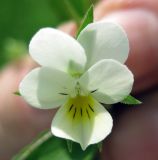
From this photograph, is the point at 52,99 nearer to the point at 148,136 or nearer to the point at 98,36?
the point at 98,36

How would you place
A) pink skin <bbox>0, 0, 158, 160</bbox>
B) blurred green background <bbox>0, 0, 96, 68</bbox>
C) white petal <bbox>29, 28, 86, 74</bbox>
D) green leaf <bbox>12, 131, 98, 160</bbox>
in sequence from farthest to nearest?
blurred green background <bbox>0, 0, 96, 68</bbox> → pink skin <bbox>0, 0, 158, 160</bbox> → green leaf <bbox>12, 131, 98, 160</bbox> → white petal <bbox>29, 28, 86, 74</bbox>

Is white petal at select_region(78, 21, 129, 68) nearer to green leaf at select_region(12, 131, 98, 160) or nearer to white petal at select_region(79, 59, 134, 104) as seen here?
white petal at select_region(79, 59, 134, 104)

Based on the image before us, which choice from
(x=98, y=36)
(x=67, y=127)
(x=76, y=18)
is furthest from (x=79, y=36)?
(x=76, y=18)

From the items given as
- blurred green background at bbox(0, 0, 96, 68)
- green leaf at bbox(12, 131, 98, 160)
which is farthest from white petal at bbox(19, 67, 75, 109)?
blurred green background at bbox(0, 0, 96, 68)

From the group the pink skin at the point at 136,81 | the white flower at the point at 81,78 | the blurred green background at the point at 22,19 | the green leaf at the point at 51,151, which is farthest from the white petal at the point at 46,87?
the blurred green background at the point at 22,19

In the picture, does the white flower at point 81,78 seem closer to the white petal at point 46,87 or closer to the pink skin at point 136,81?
the white petal at point 46,87

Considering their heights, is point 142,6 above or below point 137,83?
above

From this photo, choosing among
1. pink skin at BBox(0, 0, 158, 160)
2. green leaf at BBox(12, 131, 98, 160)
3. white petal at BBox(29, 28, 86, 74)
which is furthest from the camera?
pink skin at BBox(0, 0, 158, 160)
